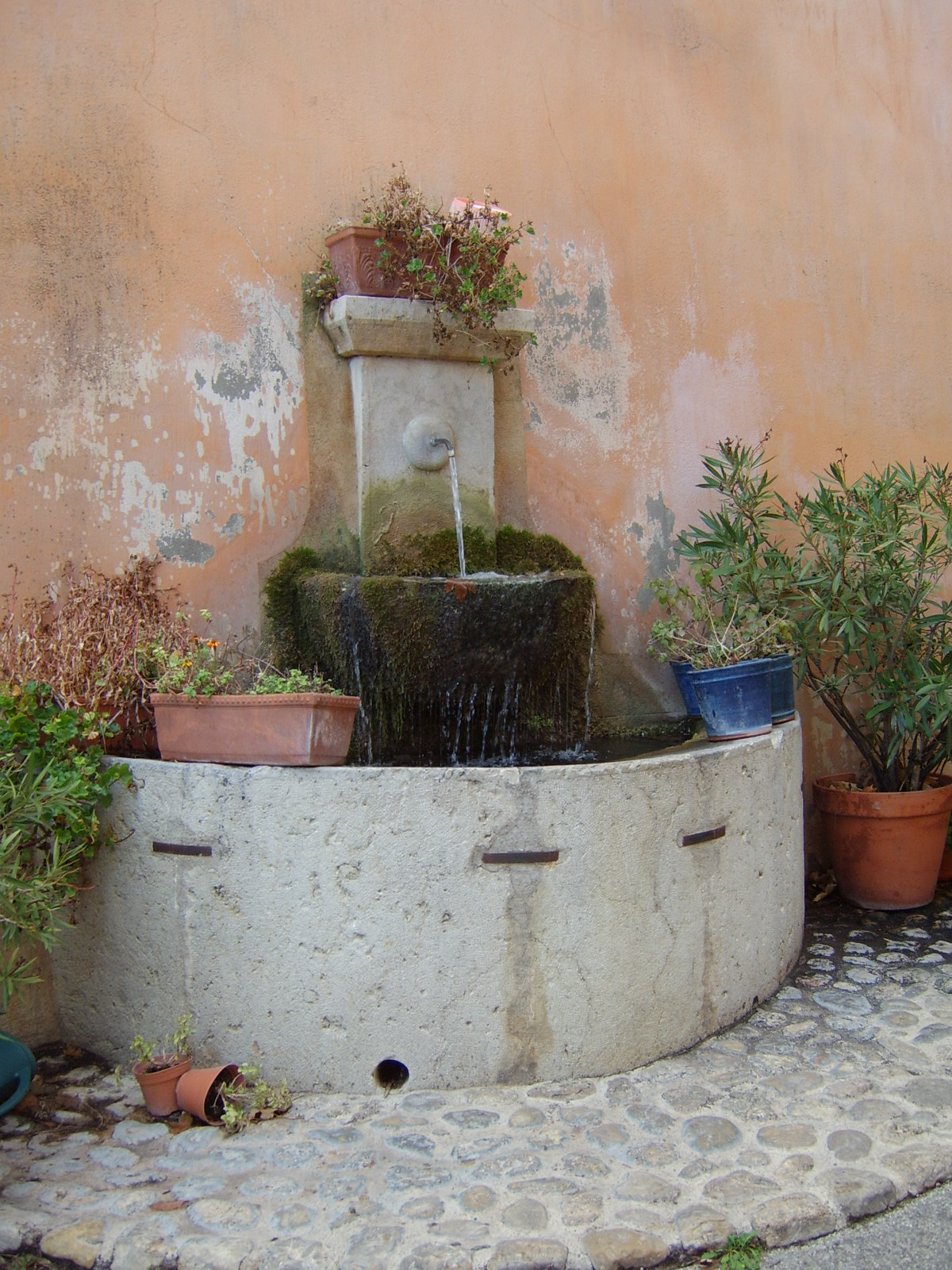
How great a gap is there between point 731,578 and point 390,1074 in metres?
2.57

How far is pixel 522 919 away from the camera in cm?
311

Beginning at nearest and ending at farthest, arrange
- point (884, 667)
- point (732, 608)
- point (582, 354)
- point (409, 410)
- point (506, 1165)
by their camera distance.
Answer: point (506, 1165), point (409, 410), point (732, 608), point (884, 667), point (582, 354)

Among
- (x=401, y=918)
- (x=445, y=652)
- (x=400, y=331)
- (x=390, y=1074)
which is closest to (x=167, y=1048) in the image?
(x=390, y=1074)

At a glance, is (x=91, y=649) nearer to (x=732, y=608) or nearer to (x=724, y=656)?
(x=724, y=656)

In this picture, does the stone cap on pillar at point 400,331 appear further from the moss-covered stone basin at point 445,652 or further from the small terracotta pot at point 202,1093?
the small terracotta pot at point 202,1093

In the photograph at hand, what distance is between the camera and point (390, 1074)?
3195 millimetres

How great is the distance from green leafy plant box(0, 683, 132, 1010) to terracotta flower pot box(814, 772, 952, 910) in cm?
317

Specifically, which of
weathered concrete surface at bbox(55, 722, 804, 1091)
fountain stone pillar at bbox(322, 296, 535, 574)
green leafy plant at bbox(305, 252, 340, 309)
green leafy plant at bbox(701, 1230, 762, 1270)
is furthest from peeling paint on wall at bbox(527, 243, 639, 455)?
green leafy plant at bbox(701, 1230, 762, 1270)

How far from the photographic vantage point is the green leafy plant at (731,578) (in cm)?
423

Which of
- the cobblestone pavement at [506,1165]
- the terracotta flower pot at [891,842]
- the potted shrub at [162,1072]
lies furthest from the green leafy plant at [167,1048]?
the terracotta flower pot at [891,842]

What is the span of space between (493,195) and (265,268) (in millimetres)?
1085

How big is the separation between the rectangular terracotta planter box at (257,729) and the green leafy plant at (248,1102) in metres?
0.88

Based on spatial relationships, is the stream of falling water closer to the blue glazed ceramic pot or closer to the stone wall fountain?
the blue glazed ceramic pot

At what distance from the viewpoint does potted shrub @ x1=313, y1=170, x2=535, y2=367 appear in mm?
4227
